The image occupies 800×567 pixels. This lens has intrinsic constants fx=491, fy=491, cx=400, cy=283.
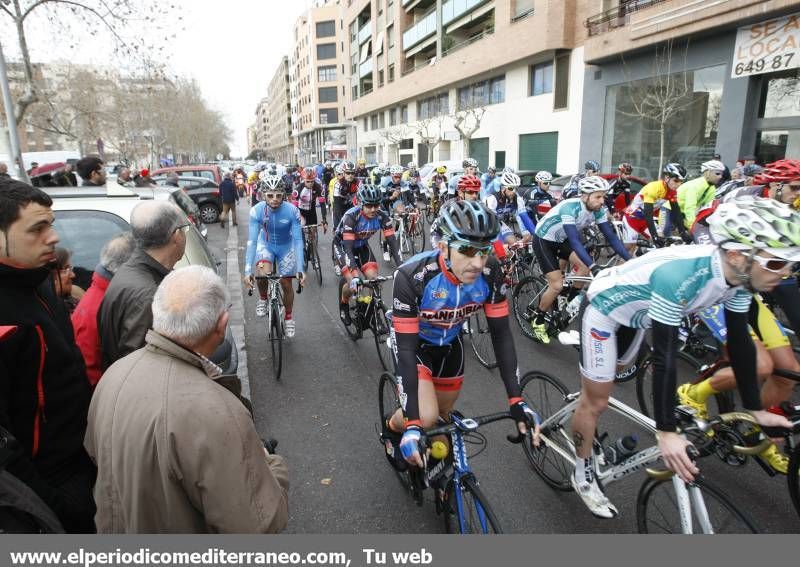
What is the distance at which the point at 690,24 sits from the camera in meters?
16.8

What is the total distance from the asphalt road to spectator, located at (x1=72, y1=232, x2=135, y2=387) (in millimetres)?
1566

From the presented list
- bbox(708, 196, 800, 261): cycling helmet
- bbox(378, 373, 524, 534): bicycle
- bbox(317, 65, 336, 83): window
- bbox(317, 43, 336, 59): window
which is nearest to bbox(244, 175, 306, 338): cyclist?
bbox(378, 373, 524, 534): bicycle

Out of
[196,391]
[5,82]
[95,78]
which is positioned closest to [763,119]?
[196,391]

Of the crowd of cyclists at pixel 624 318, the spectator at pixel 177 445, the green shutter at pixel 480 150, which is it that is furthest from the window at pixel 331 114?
the spectator at pixel 177 445

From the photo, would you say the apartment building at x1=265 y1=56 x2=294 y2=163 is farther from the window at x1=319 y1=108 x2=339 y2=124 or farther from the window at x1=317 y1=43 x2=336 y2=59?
the window at x1=317 y1=43 x2=336 y2=59

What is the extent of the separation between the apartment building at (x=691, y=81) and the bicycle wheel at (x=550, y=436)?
16159 millimetres

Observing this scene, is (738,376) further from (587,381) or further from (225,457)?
(225,457)

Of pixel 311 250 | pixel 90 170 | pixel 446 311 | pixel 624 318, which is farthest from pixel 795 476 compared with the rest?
pixel 90 170

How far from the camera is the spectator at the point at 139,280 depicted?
2.59 metres

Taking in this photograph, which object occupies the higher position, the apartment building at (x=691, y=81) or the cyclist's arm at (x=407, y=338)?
the apartment building at (x=691, y=81)

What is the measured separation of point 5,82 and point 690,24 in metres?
19.8

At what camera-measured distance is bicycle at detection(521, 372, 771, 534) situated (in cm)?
228

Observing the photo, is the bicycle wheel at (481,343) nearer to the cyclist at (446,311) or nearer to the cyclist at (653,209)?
the cyclist at (446,311)

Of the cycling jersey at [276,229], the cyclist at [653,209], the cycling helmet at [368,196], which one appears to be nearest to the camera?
the cycling jersey at [276,229]
